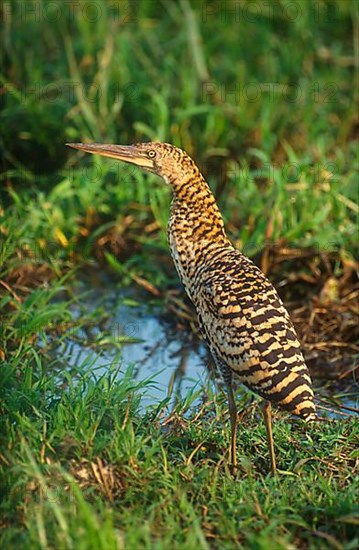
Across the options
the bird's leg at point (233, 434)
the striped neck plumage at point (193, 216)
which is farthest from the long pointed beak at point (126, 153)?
the bird's leg at point (233, 434)

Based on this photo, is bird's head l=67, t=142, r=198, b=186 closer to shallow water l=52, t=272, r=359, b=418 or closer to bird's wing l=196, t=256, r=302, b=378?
bird's wing l=196, t=256, r=302, b=378

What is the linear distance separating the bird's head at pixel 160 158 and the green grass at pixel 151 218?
1060 millimetres

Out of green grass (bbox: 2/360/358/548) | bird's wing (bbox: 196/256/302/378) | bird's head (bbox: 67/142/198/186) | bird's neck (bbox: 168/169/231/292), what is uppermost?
bird's head (bbox: 67/142/198/186)

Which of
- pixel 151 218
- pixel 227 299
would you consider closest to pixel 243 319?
pixel 227 299

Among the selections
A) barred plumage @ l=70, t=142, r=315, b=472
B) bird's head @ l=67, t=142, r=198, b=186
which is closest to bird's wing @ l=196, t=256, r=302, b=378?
barred plumage @ l=70, t=142, r=315, b=472

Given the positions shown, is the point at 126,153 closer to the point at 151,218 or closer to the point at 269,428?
the point at 269,428

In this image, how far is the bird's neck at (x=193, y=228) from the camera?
5.73 m

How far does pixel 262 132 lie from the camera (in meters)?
8.85

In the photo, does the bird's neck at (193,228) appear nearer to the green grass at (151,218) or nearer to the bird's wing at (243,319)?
the bird's wing at (243,319)

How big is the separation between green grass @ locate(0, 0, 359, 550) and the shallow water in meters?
0.14

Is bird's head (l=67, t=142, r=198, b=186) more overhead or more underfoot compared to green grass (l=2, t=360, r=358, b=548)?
more overhead

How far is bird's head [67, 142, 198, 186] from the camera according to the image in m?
5.84

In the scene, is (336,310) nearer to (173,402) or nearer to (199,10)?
(173,402)

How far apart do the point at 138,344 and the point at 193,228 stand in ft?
4.87
